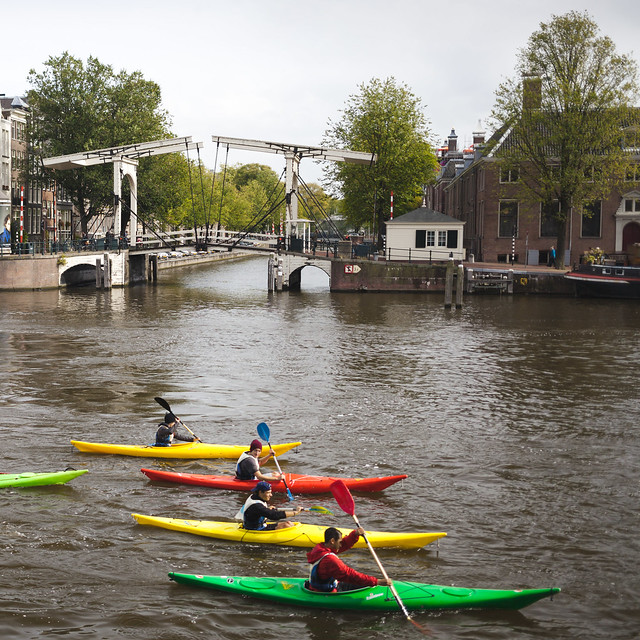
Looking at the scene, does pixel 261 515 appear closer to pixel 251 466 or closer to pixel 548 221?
pixel 251 466

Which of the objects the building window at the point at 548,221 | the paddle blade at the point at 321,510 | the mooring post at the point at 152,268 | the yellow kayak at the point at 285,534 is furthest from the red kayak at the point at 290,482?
the mooring post at the point at 152,268

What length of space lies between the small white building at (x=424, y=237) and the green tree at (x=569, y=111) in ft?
16.7

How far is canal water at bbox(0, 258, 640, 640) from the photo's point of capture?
966cm

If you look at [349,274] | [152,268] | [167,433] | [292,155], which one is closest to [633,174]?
[349,274]

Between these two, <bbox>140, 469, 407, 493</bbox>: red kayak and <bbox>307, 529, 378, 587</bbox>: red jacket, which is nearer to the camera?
<bbox>307, 529, 378, 587</bbox>: red jacket

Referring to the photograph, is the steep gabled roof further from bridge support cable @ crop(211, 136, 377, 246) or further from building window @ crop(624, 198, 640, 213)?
building window @ crop(624, 198, 640, 213)

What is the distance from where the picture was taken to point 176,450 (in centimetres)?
1529

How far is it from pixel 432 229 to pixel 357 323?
64.6 feet

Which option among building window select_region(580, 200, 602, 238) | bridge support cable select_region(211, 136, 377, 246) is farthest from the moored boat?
bridge support cable select_region(211, 136, 377, 246)

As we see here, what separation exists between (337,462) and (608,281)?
34721 mm

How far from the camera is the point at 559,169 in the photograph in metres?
52.4

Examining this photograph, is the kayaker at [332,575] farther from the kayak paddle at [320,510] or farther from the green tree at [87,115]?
the green tree at [87,115]

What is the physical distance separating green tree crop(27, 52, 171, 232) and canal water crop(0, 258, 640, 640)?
28.1 metres

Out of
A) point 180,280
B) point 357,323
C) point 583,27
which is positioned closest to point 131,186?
point 180,280
